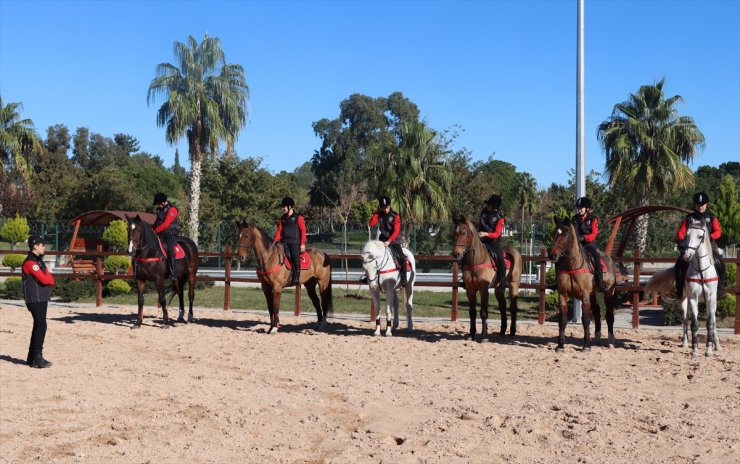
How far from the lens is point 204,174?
1658 inches

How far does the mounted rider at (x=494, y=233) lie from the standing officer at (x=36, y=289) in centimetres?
710

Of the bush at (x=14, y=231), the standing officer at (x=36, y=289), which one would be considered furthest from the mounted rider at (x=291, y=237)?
the bush at (x=14, y=231)

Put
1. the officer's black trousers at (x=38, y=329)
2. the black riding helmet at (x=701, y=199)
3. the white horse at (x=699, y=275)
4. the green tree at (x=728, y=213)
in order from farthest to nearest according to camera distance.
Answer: the green tree at (x=728, y=213), the black riding helmet at (x=701, y=199), the white horse at (x=699, y=275), the officer's black trousers at (x=38, y=329)

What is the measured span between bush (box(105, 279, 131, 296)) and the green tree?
95.9 feet

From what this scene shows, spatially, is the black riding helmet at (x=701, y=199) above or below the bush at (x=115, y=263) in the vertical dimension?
above

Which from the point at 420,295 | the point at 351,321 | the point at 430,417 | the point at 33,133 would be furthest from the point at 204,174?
the point at 430,417

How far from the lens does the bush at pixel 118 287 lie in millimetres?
22844

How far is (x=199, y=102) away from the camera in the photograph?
37.9 m

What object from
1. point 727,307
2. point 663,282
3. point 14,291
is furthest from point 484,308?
point 14,291

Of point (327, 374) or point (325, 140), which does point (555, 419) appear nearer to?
point (327, 374)

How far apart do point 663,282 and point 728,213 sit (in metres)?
29.7

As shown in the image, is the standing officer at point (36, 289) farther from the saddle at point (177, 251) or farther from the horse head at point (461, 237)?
the horse head at point (461, 237)

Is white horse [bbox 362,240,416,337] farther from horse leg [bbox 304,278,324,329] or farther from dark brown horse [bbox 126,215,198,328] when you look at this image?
dark brown horse [bbox 126,215,198,328]

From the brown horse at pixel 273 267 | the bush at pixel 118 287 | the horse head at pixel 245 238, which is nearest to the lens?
the horse head at pixel 245 238
